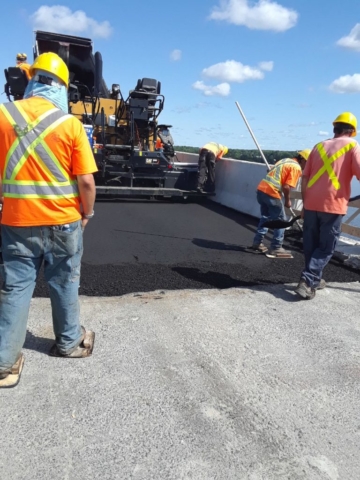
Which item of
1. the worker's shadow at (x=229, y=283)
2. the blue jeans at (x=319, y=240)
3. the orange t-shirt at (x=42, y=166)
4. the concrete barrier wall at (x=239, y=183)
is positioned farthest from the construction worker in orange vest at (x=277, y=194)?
the orange t-shirt at (x=42, y=166)

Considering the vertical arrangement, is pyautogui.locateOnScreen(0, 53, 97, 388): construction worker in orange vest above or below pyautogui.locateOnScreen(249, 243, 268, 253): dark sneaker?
above

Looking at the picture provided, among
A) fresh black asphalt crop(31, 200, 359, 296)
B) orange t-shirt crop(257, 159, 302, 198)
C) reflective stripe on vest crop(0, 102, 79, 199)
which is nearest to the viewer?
reflective stripe on vest crop(0, 102, 79, 199)

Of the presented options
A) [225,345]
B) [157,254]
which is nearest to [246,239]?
[157,254]

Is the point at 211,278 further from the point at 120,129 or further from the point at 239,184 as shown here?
the point at 120,129

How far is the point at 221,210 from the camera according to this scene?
32.0ft

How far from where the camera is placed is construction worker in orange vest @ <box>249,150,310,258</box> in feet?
20.2

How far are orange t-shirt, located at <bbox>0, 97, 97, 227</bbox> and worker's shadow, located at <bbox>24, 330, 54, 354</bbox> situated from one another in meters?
1.01

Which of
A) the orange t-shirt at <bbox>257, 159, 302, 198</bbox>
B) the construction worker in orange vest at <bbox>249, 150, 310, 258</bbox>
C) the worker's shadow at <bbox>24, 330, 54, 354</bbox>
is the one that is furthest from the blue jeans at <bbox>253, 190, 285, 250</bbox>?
the worker's shadow at <bbox>24, 330, 54, 354</bbox>

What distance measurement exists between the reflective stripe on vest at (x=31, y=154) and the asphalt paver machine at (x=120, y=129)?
6958mm

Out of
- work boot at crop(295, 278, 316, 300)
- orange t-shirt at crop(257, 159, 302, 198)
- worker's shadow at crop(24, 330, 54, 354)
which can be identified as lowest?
worker's shadow at crop(24, 330, 54, 354)

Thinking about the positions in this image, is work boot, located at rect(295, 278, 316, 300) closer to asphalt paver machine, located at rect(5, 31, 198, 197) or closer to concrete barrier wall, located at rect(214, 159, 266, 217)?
concrete barrier wall, located at rect(214, 159, 266, 217)

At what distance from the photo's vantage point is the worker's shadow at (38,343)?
3.15 meters

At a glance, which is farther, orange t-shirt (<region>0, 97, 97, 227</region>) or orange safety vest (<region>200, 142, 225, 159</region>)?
orange safety vest (<region>200, 142, 225, 159</region>)

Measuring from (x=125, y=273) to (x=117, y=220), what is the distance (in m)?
3.18
